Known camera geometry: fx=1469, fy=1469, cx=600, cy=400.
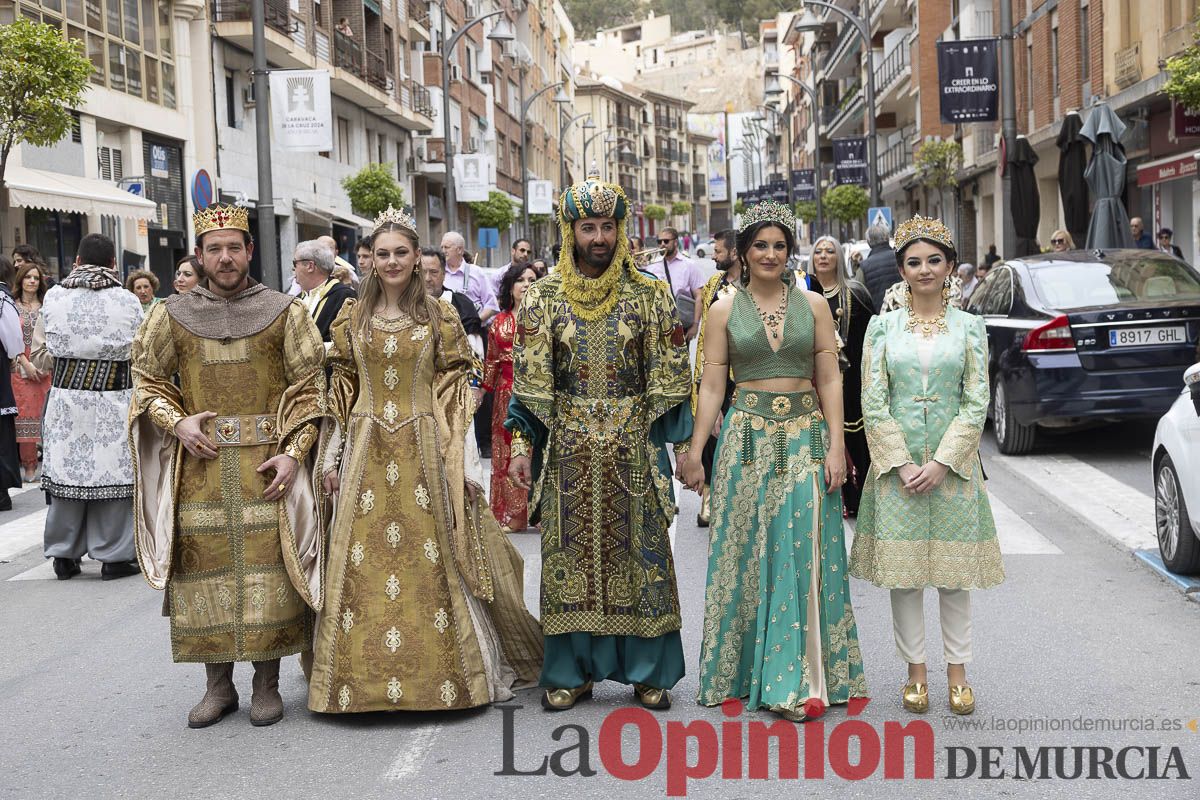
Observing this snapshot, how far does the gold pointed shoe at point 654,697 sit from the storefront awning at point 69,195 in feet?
50.6

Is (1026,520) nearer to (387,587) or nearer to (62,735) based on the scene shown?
(387,587)

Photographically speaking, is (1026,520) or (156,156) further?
(156,156)

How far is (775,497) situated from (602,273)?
1089 mm

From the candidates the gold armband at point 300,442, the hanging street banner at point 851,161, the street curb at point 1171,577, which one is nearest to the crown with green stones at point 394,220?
the gold armband at point 300,442

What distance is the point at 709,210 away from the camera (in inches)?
6752

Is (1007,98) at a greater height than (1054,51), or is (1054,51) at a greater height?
(1054,51)

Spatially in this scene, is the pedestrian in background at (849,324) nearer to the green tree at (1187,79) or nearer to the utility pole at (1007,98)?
the green tree at (1187,79)

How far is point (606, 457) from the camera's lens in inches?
223

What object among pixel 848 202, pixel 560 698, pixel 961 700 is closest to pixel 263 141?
pixel 560 698

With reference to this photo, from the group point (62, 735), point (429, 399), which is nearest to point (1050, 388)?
point (429, 399)

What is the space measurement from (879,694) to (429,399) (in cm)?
215

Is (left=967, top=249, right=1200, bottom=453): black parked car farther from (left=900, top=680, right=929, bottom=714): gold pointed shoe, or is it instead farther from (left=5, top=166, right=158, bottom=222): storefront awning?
(left=5, top=166, right=158, bottom=222): storefront awning

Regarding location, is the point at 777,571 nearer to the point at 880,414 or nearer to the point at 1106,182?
the point at 880,414

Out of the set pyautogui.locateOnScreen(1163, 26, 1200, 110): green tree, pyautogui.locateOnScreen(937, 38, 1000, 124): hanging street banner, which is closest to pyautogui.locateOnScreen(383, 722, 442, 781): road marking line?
pyautogui.locateOnScreen(1163, 26, 1200, 110): green tree
